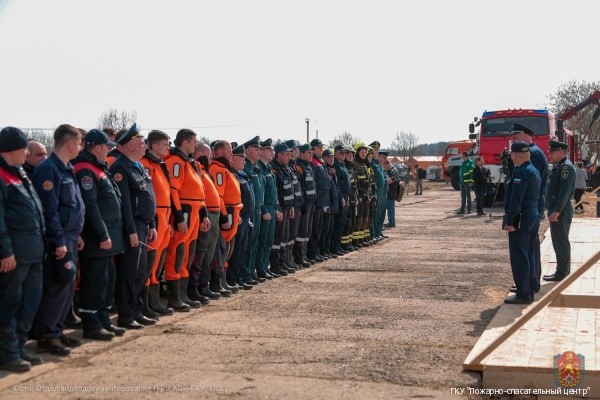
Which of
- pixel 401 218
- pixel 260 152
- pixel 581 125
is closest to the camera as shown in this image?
pixel 260 152

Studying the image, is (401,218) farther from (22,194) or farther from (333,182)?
(22,194)

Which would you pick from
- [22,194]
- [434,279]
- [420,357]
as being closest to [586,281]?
[434,279]

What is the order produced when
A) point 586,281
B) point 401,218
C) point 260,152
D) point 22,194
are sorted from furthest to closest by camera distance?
point 401,218 < point 260,152 < point 586,281 < point 22,194

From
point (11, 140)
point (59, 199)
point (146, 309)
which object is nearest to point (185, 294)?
point (146, 309)

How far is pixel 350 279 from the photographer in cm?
1241

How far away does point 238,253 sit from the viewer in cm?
1151

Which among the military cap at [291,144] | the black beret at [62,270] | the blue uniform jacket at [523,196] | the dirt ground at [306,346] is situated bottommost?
the dirt ground at [306,346]

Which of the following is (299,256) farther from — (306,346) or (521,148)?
(306,346)

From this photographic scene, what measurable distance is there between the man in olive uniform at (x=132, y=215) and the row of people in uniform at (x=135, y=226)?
0.01 meters

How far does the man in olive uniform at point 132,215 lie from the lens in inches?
336

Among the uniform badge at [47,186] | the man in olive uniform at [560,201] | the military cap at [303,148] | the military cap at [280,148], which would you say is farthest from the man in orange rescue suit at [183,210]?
the man in olive uniform at [560,201]

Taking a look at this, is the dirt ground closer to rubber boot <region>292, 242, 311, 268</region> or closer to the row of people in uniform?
the row of people in uniform

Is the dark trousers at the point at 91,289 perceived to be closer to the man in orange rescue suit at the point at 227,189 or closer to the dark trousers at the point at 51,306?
the dark trousers at the point at 51,306

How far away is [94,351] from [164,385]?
1491 mm
